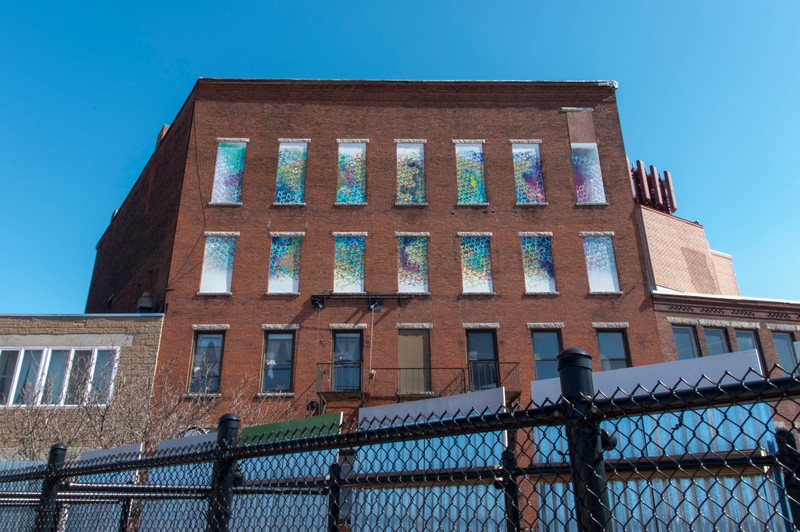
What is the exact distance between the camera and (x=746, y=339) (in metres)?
24.1

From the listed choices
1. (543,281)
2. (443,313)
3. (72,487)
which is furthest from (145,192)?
(72,487)

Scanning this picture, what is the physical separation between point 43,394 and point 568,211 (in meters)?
20.3

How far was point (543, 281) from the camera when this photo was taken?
23.5 metres

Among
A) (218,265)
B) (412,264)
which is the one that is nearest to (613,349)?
(412,264)

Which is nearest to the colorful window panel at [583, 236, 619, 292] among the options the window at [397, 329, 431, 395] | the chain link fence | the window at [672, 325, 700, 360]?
the window at [672, 325, 700, 360]

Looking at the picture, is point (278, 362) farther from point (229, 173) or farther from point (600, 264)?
point (600, 264)

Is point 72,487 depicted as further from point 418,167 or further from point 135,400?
point 418,167

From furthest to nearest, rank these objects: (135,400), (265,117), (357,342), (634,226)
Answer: (265,117) < (634,226) < (357,342) < (135,400)

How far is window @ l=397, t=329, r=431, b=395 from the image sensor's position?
2150 centimetres

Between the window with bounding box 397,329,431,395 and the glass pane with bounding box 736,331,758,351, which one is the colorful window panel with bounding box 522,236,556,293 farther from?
the glass pane with bounding box 736,331,758,351

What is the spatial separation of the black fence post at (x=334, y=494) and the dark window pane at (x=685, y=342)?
22545mm

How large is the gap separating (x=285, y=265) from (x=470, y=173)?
8481 millimetres

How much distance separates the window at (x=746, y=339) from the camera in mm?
23969

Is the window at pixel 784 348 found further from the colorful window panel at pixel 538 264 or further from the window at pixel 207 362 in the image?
the window at pixel 207 362
